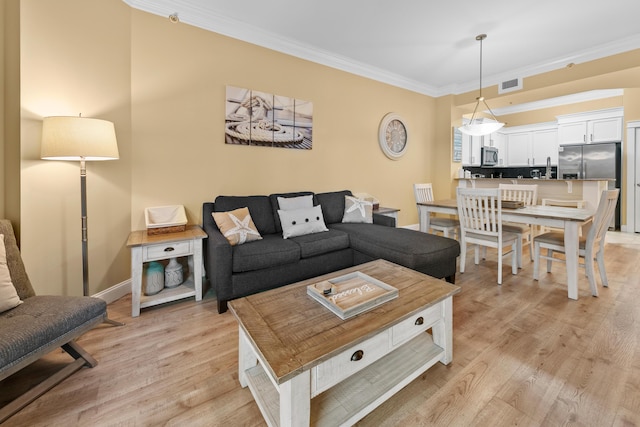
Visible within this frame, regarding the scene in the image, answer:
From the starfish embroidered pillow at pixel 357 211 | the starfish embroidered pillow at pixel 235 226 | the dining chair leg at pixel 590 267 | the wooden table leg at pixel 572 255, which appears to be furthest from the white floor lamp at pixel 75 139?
the dining chair leg at pixel 590 267

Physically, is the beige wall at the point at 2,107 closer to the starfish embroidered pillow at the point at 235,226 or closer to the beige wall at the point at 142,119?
the beige wall at the point at 142,119

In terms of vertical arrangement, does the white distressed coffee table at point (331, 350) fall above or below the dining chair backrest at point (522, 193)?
below

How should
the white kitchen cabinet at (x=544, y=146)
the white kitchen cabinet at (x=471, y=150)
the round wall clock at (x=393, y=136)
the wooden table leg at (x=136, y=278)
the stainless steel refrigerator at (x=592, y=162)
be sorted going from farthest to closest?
the white kitchen cabinet at (x=544, y=146) → the white kitchen cabinet at (x=471, y=150) → the stainless steel refrigerator at (x=592, y=162) → the round wall clock at (x=393, y=136) → the wooden table leg at (x=136, y=278)

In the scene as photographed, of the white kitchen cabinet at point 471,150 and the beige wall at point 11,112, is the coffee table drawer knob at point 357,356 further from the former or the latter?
the white kitchen cabinet at point 471,150

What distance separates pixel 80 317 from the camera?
1.49 meters

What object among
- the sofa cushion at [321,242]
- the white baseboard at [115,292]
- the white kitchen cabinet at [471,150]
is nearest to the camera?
the white baseboard at [115,292]

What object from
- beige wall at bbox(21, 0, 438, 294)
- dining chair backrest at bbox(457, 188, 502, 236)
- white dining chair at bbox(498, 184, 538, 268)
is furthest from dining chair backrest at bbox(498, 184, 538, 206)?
beige wall at bbox(21, 0, 438, 294)

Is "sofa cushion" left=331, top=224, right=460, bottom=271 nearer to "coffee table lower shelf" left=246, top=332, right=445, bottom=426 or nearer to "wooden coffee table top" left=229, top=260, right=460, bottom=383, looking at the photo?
"wooden coffee table top" left=229, top=260, right=460, bottom=383

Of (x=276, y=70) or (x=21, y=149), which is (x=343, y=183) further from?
(x=21, y=149)

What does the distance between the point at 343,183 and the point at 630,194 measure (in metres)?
5.43

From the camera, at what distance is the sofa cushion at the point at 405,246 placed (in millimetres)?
2316

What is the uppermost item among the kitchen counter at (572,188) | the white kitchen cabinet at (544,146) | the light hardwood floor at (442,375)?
A: the white kitchen cabinet at (544,146)

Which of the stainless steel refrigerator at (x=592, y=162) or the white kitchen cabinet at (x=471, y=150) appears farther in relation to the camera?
the white kitchen cabinet at (x=471, y=150)

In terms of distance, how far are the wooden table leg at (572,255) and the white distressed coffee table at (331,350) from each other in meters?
1.66
